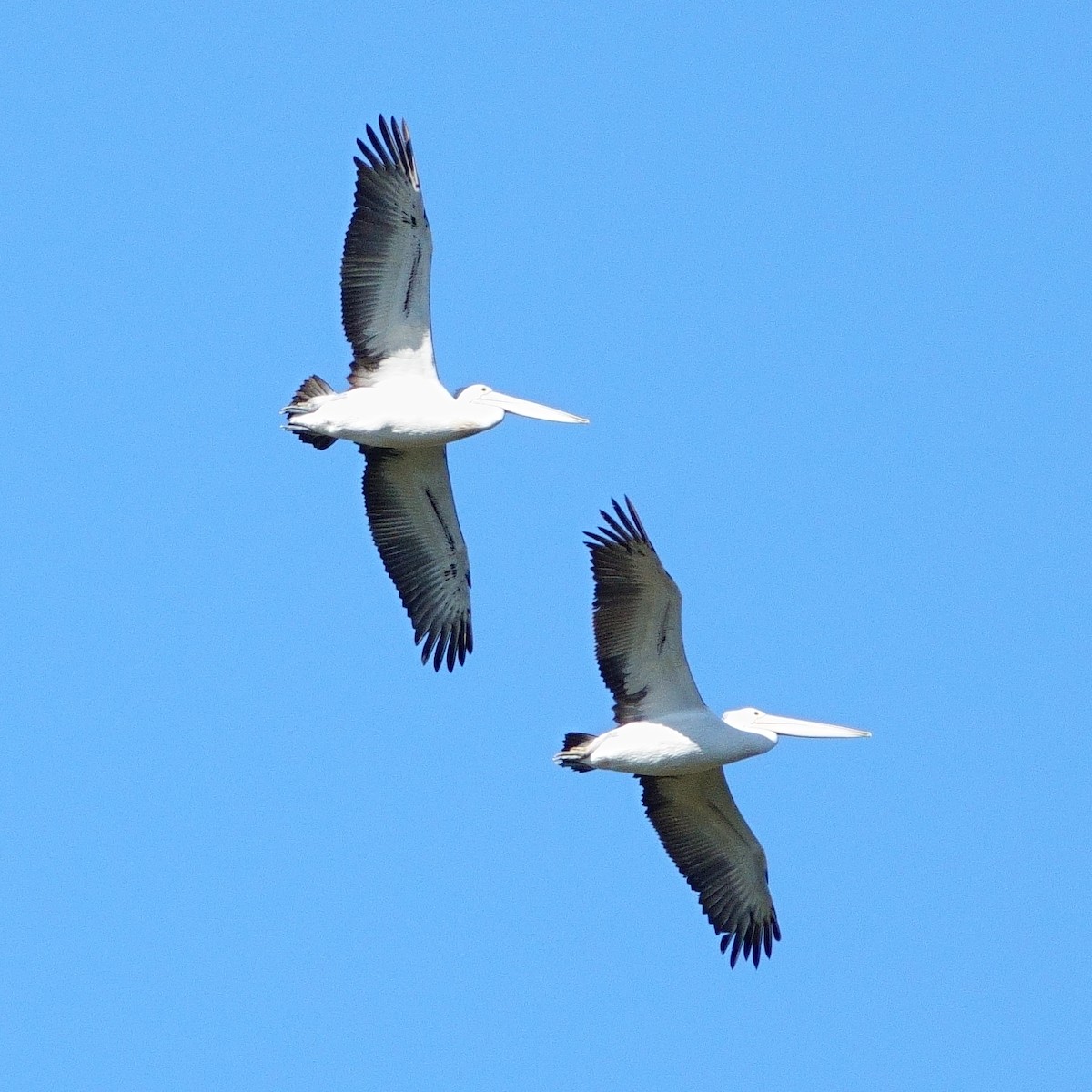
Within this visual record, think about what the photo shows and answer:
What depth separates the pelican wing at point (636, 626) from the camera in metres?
15.4

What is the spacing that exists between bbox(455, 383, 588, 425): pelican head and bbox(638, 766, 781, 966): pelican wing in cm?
262

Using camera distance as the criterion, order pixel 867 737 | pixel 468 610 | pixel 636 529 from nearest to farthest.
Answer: pixel 636 529, pixel 867 737, pixel 468 610

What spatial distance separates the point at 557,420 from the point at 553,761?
2538 mm

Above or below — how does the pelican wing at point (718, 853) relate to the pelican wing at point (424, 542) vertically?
below

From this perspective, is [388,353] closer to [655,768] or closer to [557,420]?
[557,420]

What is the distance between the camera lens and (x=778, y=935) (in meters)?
16.9

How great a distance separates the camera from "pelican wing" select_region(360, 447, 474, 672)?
1711 cm

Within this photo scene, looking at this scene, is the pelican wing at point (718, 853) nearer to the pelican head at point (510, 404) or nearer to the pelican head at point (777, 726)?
the pelican head at point (777, 726)

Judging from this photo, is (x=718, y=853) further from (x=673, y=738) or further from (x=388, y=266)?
(x=388, y=266)

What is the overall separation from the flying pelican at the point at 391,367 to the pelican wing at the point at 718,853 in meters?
2.74

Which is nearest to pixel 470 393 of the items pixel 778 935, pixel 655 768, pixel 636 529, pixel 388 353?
pixel 388 353

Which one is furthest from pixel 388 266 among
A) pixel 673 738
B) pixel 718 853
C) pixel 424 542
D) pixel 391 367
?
pixel 718 853

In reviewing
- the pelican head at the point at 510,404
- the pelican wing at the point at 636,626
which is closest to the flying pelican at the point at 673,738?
the pelican wing at the point at 636,626

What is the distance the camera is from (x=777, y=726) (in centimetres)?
1623
